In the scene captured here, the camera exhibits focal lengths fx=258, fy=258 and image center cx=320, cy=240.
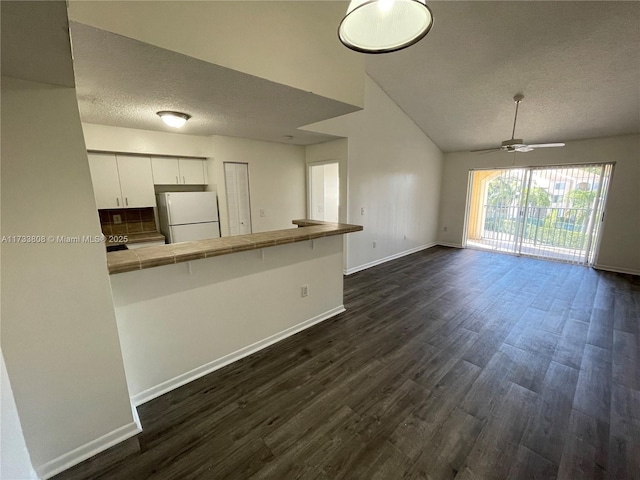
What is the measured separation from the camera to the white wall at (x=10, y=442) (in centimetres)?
109

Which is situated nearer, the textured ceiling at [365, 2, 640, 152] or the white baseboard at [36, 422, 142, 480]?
the white baseboard at [36, 422, 142, 480]

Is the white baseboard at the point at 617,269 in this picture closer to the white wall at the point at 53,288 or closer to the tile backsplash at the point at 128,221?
the white wall at the point at 53,288

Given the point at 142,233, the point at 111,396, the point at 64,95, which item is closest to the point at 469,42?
the point at 64,95

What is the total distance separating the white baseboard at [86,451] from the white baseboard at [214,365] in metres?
0.25

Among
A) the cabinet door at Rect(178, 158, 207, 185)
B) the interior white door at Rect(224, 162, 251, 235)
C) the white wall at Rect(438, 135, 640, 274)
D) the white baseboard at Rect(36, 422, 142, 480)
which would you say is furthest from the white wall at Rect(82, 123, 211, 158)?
the white wall at Rect(438, 135, 640, 274)

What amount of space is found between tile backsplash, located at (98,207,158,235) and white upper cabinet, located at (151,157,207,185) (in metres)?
0.66

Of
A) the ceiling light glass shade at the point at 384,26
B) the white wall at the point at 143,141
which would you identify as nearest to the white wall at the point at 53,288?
the ceiling light glass shade at the point at 384,26

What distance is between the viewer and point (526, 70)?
338cm

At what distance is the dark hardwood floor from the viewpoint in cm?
147

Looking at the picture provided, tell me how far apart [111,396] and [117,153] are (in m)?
3.12

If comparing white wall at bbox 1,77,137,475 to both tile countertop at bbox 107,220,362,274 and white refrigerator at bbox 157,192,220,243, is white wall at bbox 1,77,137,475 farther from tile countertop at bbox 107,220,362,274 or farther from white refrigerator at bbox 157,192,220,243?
white refrigerator at bbox 157,192,220,243

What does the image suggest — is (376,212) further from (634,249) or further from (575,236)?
(634,249)

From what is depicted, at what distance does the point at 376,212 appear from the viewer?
5.07 m

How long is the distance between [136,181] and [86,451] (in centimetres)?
317
